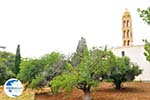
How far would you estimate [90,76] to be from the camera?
2869 centimetres

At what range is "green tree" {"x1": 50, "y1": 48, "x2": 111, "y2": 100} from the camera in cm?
2816

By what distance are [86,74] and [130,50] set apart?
26.2 m

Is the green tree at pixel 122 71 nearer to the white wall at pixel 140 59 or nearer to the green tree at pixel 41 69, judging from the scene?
the green tree at pixel 41 69

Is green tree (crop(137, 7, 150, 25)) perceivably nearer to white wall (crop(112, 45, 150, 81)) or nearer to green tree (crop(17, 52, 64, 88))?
green tree (crop(17, 52, 64, 88))

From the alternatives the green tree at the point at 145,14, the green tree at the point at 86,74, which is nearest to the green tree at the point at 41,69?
the green tree at the point at 86,74

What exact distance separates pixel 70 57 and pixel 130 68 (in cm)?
609

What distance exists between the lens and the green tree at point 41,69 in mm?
33281

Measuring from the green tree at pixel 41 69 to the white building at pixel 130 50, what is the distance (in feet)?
63.2

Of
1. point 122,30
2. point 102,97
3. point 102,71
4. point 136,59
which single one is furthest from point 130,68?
point 122,30

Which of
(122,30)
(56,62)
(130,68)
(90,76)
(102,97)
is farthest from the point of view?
(122,30)

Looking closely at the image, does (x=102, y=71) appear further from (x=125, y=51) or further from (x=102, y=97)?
(x=125, y=51)

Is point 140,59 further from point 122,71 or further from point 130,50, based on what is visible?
point 122,71

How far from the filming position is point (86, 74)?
93.2ft

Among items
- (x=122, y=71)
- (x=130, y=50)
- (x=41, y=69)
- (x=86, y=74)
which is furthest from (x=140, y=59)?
(x=86, y=74)
